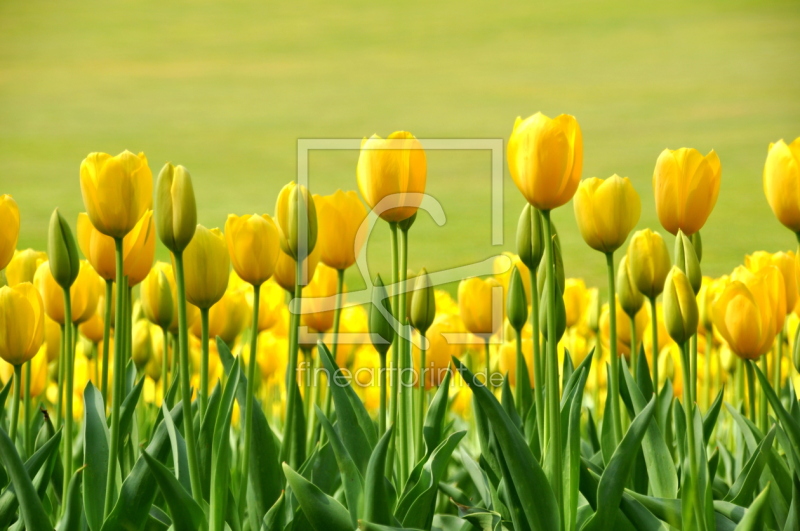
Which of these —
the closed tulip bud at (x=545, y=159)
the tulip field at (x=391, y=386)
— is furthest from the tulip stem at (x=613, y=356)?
the closed tulip bud at (x=545, y=159)

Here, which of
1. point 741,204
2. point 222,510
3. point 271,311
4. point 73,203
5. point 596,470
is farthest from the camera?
point 73,203

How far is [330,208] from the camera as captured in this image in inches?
26.8

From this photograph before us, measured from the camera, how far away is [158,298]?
0.69 metres

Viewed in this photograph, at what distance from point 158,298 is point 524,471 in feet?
1.26

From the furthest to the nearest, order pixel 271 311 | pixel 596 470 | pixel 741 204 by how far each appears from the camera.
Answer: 1. pixel 741 204
2. pixel 271 311
3. pixel 596 470

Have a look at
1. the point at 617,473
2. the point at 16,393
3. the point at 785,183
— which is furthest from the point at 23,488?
the point at 785,183

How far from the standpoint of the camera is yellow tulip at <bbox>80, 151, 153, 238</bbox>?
0.54 metres

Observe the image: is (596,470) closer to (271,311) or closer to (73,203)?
(271,311)

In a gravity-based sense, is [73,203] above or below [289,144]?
below

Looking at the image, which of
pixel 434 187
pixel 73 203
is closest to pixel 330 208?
pixel 434 187

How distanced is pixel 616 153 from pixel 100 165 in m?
4.37

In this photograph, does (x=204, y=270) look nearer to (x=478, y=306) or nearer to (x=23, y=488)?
(x=23, y=488)

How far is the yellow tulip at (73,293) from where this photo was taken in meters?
0.72

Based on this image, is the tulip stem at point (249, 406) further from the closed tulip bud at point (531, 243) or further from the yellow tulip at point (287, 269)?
the closed tulip bud at point (531, 243)
